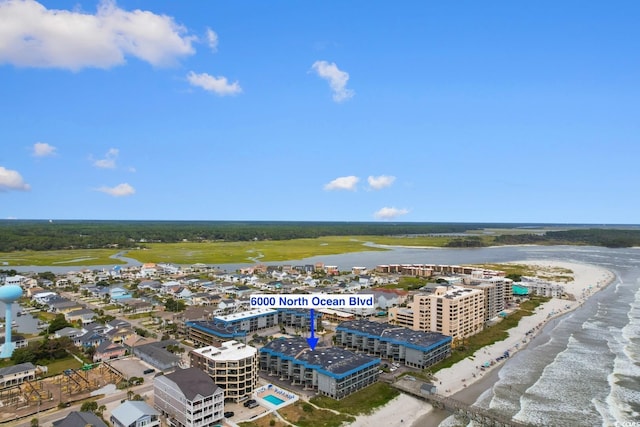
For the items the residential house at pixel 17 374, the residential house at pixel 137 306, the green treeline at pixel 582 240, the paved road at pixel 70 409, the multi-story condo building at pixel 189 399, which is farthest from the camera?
the green treeline at pixel 582 240

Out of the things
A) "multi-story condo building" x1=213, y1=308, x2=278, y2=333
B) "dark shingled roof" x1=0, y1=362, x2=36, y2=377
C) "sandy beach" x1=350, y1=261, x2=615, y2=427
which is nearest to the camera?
"sandy beach" x1=350, y1=261, x2=615, y2=427

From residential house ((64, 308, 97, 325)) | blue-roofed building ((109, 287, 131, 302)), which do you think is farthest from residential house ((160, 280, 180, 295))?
residential house ((64, 308, 97, 325))

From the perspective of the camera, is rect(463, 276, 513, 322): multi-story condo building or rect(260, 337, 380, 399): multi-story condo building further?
rect(463, 276, 513, 322): multi-story condo building

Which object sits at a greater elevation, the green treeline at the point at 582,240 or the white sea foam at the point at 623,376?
the green treeline at the point at 582,240

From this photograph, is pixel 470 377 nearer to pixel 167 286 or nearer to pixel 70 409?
→ pixel 70 409

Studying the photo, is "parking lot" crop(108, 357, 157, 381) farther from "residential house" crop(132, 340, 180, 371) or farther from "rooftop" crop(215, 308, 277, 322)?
"rooftop" crop(215, 308, 277, 322)

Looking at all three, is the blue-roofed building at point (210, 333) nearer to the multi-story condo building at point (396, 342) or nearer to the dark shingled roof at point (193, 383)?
the multi-story condo building at point (396, 342)

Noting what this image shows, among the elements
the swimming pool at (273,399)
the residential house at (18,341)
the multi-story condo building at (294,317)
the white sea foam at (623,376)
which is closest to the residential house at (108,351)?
the residential house at (18,341)

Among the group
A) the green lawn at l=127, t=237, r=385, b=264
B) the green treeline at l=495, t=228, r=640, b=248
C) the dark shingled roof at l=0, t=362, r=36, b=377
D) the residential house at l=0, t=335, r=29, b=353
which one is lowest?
the residential house at l=0, t=335, r=29, b=353
